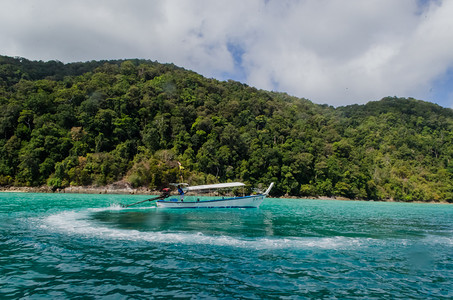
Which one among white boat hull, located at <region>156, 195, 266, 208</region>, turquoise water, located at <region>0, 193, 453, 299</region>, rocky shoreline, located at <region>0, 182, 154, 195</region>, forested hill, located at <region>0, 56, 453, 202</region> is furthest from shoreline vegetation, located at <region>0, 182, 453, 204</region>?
turquoise water, located at <region>0, 193, 453, 299</region>

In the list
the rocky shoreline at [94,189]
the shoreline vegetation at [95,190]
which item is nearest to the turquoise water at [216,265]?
the shoreline vegetation at [95,190]

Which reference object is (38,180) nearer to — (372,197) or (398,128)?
(372,197)

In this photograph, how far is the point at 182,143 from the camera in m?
77.2

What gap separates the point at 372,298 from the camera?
22.7 ft

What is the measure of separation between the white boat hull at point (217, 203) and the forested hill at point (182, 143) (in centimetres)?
3232

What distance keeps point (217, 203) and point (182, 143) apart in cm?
4663

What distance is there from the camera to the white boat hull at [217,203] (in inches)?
1243

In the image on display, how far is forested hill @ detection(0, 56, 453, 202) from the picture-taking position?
66.1 meters

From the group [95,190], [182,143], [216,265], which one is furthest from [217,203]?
[182,143]

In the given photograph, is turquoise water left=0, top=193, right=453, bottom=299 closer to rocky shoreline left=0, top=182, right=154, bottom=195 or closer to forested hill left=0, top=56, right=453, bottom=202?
rocky shoreline left=0, top=182, right=154, bottom=195

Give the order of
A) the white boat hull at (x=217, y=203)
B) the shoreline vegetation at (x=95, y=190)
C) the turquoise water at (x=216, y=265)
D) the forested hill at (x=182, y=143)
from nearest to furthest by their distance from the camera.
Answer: the turquoise water at (x=216, y=265) → the white boat hull at (x=217, y=203) → the shoreline vegetation at (x=95, y=190) → the forested hill at (x=182, y=143)

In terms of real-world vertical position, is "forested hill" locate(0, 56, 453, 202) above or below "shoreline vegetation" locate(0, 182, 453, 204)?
above

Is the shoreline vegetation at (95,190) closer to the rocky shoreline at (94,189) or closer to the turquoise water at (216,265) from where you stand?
the rocky shoreline at (94,189)

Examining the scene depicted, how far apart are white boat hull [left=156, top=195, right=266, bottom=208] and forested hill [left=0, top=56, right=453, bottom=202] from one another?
3232 cm
